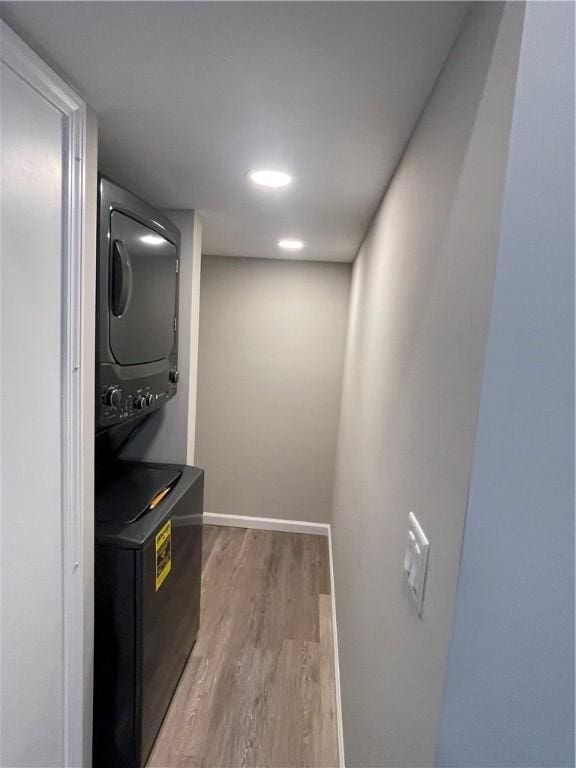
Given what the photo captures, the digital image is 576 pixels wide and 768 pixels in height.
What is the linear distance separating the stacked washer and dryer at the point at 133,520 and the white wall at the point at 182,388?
237 millimetres

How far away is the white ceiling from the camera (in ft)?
2.31

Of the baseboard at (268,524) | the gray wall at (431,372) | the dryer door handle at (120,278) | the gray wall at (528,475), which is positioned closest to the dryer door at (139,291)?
the dryer door handle at (120,278)

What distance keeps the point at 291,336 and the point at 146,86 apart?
7.76ft

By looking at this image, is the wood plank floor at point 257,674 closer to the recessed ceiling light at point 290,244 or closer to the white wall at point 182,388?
the white wall at point 182,388

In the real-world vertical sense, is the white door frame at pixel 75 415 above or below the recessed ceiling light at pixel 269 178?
below

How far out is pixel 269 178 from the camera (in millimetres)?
1448

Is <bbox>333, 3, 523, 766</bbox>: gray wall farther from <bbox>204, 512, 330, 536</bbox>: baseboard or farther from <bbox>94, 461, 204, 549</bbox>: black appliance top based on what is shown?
<bbox>204, 512, 330, 536</bbox>: baseboard

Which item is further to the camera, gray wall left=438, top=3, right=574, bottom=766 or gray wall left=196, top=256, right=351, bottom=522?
gray wall left=196, top=256, right=351, bottom=522

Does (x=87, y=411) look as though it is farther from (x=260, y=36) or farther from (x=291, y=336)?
(x=291, y=336)

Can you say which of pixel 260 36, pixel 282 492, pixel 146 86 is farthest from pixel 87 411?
pixel 282 492

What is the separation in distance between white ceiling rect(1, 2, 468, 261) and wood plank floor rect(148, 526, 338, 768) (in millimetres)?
2119

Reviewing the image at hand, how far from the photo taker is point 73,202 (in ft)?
3.20

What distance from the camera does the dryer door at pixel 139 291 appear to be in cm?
125

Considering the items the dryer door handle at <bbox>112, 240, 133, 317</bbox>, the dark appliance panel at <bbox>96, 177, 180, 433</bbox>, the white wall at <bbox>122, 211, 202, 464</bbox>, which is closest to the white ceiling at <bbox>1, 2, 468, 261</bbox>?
the dark appliance panel at <bbox>96, 177, 180, 433</bbox>
